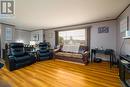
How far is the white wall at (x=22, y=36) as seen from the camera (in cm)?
778

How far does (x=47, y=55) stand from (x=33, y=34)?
407 cm

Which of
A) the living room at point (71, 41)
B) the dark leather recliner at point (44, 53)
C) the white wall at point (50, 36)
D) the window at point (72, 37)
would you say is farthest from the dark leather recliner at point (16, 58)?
the white wall at point (50, 36)

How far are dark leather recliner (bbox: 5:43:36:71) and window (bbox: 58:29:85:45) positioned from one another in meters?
2.78

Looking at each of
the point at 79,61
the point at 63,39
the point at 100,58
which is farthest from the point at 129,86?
the point at 63,39

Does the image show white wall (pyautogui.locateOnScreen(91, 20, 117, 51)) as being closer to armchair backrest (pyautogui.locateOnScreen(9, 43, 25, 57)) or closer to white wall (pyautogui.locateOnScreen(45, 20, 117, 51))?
white wall (pyautogui.locateOnScreen(45, 20, 117, 51))

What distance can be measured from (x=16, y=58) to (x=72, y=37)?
3611 mm

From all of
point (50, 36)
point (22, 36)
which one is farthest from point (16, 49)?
point (22, 36)

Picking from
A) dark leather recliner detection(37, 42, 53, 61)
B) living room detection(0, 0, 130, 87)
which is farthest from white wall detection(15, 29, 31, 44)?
dark leather recliner detection(37, 42, 53, 61)

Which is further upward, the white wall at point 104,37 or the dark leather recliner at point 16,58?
the white wall at point 104,37

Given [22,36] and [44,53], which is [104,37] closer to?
[44,53]

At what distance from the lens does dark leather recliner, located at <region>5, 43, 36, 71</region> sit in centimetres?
345

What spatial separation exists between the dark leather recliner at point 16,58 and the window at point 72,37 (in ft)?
9.12

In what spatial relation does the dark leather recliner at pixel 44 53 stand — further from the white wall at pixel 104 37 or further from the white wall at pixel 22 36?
the white wall at pixel 22 36

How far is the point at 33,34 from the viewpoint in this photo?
859 centimetres
